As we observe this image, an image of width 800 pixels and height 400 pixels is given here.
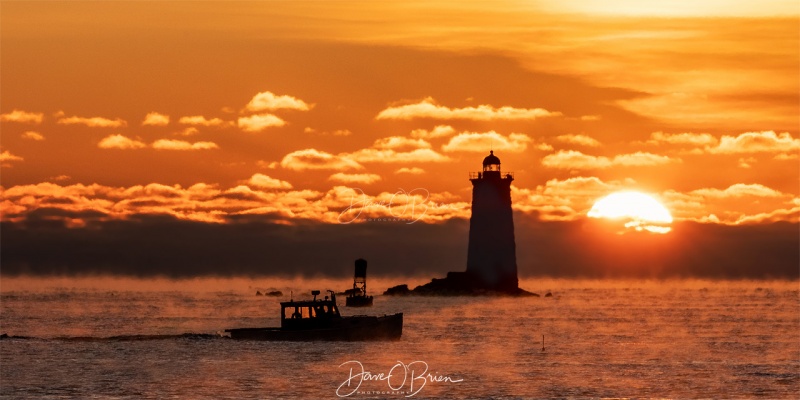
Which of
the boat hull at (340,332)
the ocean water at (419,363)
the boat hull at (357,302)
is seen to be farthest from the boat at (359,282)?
the boat hull at (340,332)

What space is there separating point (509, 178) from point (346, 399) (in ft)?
266

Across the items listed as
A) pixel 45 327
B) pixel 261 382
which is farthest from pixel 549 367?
pixel 45 327

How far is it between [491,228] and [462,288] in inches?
1104

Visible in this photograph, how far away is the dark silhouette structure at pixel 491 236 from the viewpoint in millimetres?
135250

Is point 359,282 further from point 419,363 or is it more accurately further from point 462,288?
point 419,363

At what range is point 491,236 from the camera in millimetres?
138875

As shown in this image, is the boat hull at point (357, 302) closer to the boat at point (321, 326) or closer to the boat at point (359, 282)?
the boat at point (359, 282)

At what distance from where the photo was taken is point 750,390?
6175cm

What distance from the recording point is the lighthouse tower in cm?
13525

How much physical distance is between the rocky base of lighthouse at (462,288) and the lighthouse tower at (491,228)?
88.9 inches

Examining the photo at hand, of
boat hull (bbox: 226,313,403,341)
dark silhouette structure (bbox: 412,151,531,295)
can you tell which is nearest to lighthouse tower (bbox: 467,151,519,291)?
dark silhouette structure (bbox: 412,151,531,295)

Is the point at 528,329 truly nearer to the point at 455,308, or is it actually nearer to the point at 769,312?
the point at 455,308

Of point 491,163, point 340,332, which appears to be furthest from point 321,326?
point 491,163

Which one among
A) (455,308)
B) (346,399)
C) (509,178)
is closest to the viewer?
(346,399)
